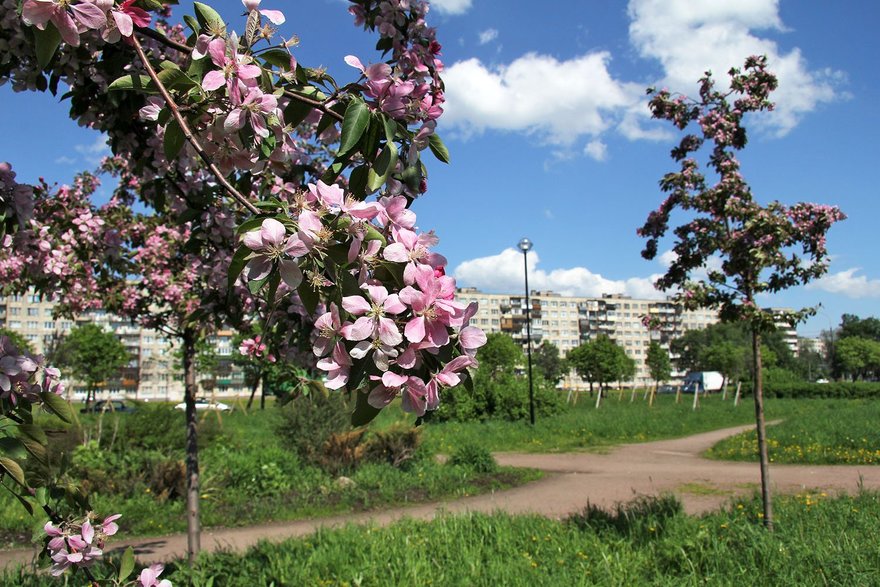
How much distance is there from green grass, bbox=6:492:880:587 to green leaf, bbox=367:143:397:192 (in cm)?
323

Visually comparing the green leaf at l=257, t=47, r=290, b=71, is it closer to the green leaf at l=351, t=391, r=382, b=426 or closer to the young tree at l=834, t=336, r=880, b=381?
the green leaf at l=351, t=391, r=382, b=426

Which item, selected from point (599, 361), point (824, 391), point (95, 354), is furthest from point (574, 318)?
point (95, 354)

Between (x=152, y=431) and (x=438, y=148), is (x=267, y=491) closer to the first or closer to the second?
(x=152, y=431)

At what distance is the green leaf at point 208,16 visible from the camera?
139 cm

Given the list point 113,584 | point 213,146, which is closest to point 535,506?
point 113,584

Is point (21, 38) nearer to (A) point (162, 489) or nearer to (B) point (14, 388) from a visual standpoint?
(B) point (14, 388)

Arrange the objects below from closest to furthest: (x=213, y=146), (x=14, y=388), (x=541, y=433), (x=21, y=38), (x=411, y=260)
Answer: (x=411, y=260) → (x=213, y=146) → (x=14, y=388) → (x=21, y=38) → (x=541, y=433)

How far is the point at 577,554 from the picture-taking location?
473cm

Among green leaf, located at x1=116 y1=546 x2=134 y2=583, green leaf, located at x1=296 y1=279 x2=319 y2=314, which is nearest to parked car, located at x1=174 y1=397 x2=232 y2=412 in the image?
green leaf, located at x1=116 y1=546 x2=134 y2=583

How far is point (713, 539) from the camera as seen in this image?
15.5ft

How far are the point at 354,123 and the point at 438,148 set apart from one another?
320mm

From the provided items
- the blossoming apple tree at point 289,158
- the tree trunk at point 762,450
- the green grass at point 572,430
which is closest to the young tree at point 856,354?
the green grass at point 572,430

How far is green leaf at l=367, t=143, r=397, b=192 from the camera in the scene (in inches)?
56.3

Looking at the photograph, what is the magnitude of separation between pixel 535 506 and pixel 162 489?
5.23 meters
